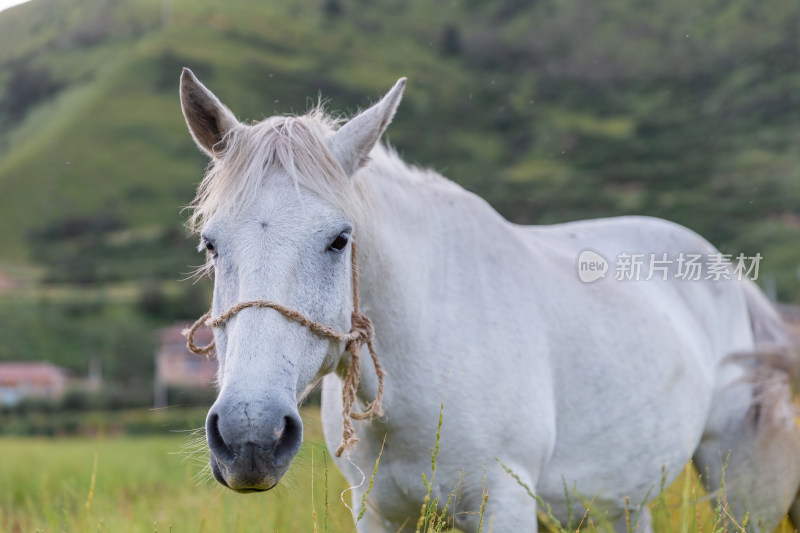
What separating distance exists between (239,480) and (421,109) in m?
125

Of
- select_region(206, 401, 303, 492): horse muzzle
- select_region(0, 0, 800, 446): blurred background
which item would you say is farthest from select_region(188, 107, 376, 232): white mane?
select_region(0, 0, 800, 446): blurred background

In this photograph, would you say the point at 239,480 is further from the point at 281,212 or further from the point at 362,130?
the point at 362,130

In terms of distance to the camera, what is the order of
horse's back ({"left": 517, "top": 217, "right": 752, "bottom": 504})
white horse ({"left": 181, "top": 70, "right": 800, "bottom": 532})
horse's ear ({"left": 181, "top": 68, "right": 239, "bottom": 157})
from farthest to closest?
horse's back ({"left": 517, "top": 217, "right": 752, "bottom": 504})
horse's ear ({"left": 181, "top": 68, "right": 239, "bottom": 157})
white horse ({"left": 181, "top": 70, "right": 800, "bottom": 532})

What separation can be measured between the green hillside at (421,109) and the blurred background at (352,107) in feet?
1.30

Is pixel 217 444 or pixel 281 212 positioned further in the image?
pixel 281 212

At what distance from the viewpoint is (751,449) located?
3.75 m

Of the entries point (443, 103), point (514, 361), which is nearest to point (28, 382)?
point (514, 361)

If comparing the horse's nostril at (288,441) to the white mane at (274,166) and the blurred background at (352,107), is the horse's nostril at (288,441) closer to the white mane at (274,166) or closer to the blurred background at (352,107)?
the white mane at (274,166)

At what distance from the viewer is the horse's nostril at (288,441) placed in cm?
186

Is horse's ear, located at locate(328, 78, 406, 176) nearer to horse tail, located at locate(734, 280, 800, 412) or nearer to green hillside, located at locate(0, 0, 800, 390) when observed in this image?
horse tail, located at locate(734, 280, 800, 412)

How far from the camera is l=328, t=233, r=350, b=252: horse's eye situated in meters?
2.15

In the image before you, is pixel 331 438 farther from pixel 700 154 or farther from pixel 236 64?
pixel 236 64

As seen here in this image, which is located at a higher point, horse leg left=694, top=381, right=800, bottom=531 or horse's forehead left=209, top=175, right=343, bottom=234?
horse's forehead left=209, top=175, right=343, bottom=234

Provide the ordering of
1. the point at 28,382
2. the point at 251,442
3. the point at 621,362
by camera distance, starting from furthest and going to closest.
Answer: the point at 28,382
the point at 621,362
the point at 251,442
